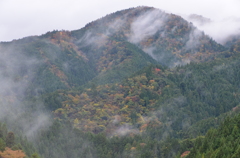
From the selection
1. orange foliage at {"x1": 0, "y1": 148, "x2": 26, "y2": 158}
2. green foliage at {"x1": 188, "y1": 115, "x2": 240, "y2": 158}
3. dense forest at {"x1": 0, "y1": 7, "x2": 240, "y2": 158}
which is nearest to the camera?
green foliage at {"x1": 188, "y1": 115, "x2": 240, "y2": 158}

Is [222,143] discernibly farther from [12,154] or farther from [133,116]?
[133,116]

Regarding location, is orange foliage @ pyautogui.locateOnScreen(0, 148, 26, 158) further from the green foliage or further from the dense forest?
the green foliage

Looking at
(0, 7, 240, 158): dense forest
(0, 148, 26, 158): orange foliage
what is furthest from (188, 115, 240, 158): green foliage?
(0, 148, 26, 158): orange foliage

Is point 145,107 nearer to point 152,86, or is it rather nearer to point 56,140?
point 152,86

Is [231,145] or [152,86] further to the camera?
[152,86]

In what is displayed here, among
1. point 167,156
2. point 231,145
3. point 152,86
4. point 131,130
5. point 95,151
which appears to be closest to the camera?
point 231,145

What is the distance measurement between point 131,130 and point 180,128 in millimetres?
17416

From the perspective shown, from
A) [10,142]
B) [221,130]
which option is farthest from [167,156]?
[10,142]

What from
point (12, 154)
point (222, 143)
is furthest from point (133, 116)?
point (222, 143)

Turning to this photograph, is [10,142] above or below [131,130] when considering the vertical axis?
above

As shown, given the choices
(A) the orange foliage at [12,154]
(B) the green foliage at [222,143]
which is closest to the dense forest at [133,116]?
(A) the orange foliage at [12,154]

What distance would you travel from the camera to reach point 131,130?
14538 centimetres

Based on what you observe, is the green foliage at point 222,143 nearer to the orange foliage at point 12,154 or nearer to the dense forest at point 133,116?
the dense forest at point 133,116

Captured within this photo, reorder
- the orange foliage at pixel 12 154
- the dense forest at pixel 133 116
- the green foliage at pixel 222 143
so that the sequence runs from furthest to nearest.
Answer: the dense forest at pixel 133 116, the orange foliage at pixel 12 154, the green foliage at pixel 222 143
